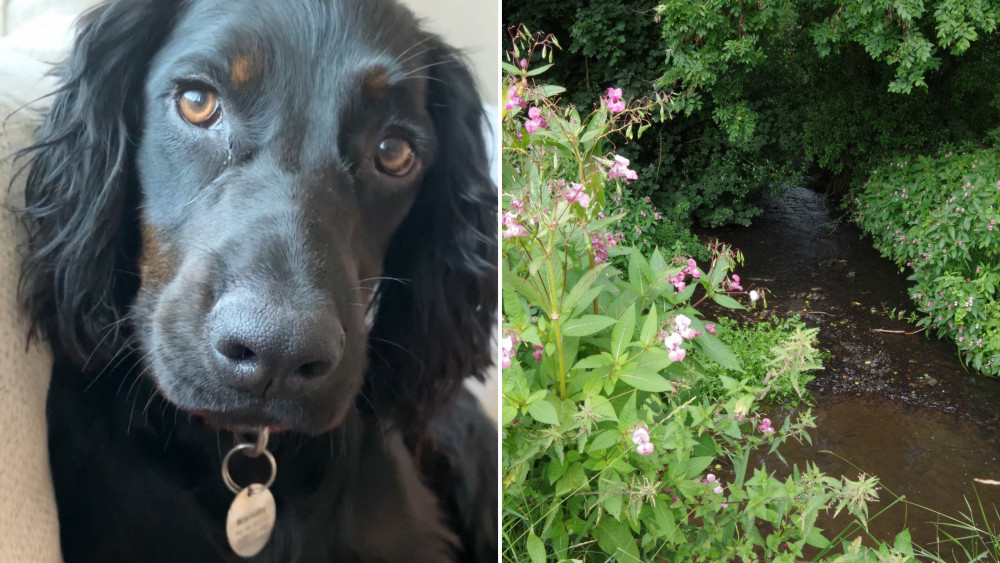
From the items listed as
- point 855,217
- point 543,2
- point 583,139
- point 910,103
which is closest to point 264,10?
point 583,139

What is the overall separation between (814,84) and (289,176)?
15.7 feet

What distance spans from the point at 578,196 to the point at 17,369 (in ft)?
2.43

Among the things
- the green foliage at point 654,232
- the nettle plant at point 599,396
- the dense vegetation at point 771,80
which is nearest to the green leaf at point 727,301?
the nettle plant at point 599,396

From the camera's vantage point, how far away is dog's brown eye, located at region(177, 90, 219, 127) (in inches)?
21.4

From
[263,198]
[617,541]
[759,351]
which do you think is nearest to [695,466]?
[617,541]

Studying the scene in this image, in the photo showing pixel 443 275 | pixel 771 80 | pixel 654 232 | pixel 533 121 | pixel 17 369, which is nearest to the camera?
pixel 17 369

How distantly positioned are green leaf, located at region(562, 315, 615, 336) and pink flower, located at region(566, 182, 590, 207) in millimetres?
175

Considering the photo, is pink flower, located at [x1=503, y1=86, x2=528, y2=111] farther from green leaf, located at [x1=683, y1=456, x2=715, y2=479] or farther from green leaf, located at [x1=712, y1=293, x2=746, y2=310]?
green leaf, located at [x1=683, y1=456, x2=715, y2=479]

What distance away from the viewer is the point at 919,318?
397 centimetres

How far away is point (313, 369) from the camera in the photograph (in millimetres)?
595

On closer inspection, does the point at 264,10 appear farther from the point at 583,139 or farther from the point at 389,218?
the point at 583,139

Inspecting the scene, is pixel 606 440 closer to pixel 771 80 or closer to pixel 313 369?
pixel 313 369

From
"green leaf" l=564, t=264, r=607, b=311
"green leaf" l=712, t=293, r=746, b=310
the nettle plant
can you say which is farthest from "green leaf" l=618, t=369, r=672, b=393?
"green leaf" l=712, t=293, r=746, b=310

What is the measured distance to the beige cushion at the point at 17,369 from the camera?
19.7 inches
